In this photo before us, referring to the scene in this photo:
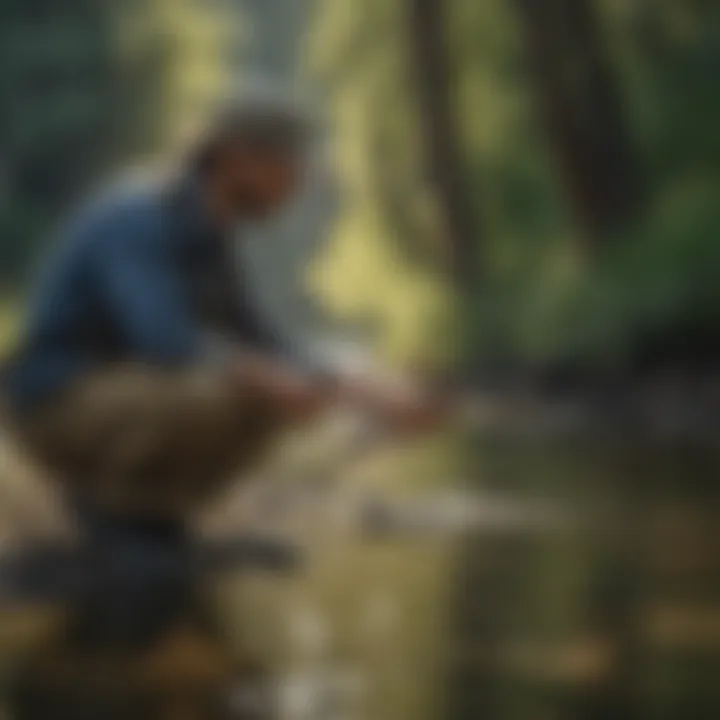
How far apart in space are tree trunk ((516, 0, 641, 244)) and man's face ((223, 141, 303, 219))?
268mm

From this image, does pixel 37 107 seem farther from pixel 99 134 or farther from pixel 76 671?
pixel 76 671

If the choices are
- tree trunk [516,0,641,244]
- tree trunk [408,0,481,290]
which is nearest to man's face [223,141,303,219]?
tree trunk [408,0,481,290]

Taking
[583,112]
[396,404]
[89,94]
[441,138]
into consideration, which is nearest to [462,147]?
[441,138]

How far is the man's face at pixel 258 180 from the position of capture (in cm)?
161

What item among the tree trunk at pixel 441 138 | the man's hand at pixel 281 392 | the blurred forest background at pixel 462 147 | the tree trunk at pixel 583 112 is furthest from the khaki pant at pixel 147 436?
the tree trunk at pixel 583 112

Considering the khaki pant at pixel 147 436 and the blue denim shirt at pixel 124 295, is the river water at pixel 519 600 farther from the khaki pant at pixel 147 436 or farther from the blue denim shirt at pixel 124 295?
the blue denim shirt at pixel 124 295

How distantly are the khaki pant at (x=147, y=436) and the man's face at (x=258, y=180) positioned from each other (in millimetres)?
168

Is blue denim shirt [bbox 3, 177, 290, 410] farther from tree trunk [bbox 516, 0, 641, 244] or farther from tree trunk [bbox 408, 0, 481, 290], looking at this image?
tree trunk [bbox 516, 0, 641, 244]

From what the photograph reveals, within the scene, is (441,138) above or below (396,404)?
above

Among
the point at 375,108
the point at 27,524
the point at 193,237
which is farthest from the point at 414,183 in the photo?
the point at 27,524

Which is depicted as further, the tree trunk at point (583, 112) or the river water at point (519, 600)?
the tree trunk at point (583, 112)

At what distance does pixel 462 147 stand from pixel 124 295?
0.36 meters

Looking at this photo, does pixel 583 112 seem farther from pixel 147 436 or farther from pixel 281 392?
pixel 147 436

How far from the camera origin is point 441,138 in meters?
→ 1.65
